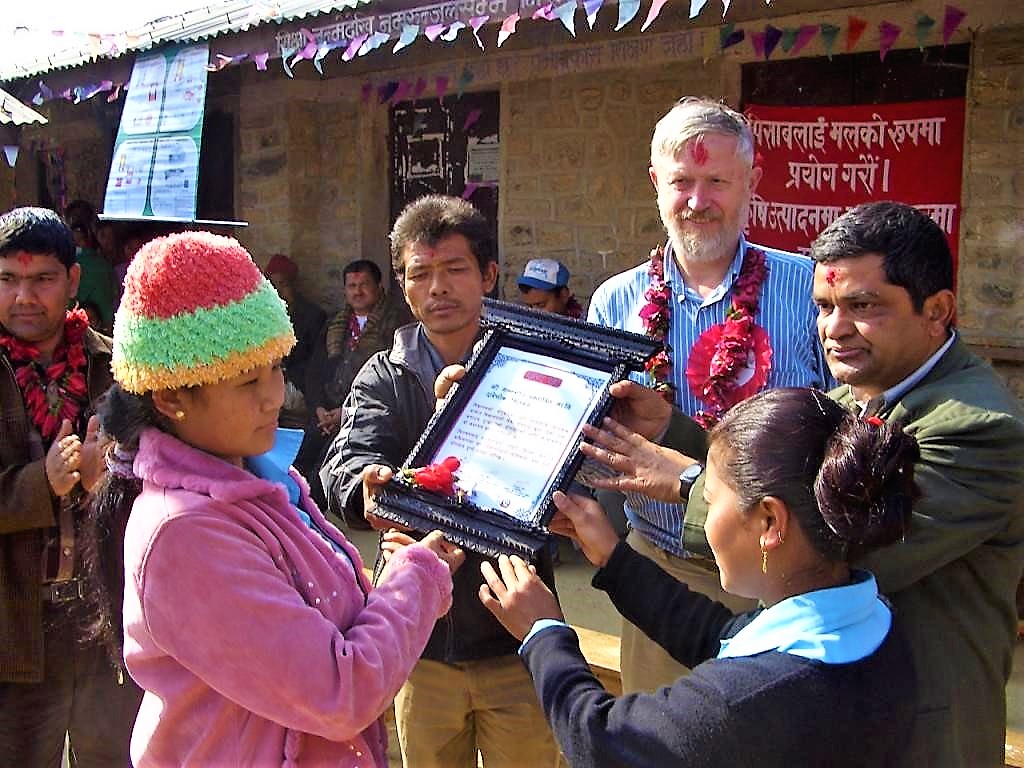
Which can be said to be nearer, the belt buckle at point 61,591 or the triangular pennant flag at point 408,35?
the belt buckle at point 61,591

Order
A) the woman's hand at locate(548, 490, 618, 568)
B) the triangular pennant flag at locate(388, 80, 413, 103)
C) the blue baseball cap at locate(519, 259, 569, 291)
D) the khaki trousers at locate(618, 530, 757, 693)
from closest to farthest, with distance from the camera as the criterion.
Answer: the woman's hand at locate(548, 490, 618, 568) < the khaki trousers at locate(618, 530, 757, 693) < the blue baseball cap at locate(519, 259, 569, 291) < the triangular pennant flag at locate(388, 80, 413, 103)

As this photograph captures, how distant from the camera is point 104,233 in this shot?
930 cm

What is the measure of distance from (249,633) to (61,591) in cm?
182

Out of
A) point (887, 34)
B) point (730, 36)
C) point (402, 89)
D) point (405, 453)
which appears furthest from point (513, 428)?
point (402, 89)

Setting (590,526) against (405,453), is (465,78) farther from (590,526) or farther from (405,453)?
(590,526)

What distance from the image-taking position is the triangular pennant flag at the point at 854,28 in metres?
5.39

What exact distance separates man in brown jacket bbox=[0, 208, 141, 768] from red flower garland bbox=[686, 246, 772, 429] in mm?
1905

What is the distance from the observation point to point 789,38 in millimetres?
5527

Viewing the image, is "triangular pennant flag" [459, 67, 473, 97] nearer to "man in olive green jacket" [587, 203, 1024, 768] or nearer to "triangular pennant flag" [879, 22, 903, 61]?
"triangular pennant flag" [879, 22, 903, 61]

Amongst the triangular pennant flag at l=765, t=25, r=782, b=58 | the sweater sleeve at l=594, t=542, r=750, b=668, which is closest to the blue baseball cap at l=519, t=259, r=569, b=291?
the triangular pennant flag at l=765, t=25, r=782, b=58

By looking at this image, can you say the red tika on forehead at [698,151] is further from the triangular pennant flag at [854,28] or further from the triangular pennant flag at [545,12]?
the triangular pennant flag at [854,28]

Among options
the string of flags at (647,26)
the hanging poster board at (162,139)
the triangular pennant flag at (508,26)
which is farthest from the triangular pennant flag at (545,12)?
the hanging poster board at (162,139)

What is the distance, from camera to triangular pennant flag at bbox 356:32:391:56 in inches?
221

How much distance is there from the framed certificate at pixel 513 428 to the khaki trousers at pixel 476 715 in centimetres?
77
